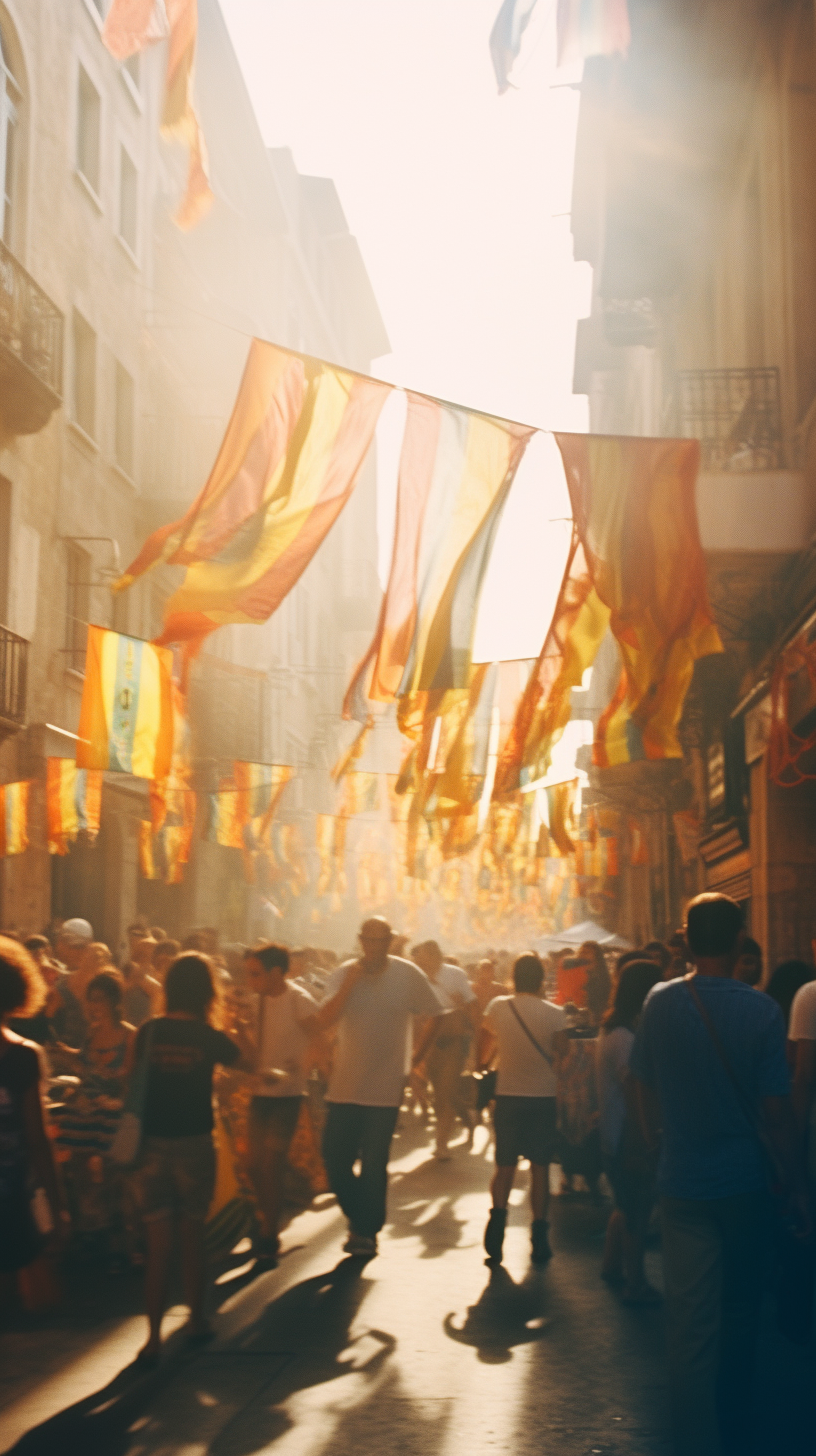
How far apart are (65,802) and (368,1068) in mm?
9528

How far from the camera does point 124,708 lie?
15.8 meters

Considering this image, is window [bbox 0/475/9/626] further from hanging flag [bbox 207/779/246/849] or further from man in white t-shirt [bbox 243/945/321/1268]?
man in white t-shirt [bbox 243/945/321/1268]

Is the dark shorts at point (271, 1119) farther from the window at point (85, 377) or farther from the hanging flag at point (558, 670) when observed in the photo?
the window at point (85, 377)

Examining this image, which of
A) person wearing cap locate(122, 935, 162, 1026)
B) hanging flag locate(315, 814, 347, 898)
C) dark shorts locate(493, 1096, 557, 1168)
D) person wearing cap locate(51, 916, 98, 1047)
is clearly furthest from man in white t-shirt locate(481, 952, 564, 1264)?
hanging flag locate(315, 814, 347, 898)

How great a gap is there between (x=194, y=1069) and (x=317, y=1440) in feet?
6.80

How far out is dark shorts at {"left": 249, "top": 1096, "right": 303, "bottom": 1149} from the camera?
995cm

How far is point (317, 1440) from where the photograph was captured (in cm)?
577

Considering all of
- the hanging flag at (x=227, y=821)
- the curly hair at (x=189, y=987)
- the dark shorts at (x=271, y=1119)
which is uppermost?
the hanging flag at (x=227, y=821)

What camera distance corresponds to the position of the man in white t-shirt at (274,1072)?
9.84m

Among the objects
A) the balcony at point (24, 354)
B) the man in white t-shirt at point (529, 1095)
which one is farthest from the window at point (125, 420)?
the man in white t-shirt at point (529, 1095)

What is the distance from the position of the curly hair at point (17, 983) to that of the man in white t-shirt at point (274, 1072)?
14.0 ft

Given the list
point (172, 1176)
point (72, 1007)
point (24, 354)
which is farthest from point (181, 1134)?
point (24, 354)

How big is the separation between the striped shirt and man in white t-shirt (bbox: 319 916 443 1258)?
14.8ft

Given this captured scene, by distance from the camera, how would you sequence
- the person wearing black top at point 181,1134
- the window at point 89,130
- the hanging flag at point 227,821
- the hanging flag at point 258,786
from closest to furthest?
the person wearing black top at point 181,1134 → the hanging flag at point 258,786 → the hanging flag at point 227,821 → the window at point 89,130
